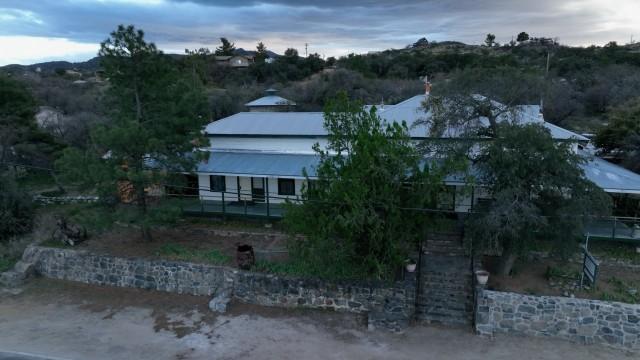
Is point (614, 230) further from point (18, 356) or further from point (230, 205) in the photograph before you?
point (18, 356)

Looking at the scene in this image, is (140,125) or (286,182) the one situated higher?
(140,125)

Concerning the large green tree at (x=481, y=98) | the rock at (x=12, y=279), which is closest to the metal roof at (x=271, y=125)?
the large green tree at (x=481, y=98)

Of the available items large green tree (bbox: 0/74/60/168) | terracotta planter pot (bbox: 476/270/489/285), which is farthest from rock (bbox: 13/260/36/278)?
terracotta planter pot (bbox: 476/270/489/285)

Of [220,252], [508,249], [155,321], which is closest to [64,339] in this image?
[155,321]

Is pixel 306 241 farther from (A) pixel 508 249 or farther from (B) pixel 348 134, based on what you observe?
(A) pixel 508 249

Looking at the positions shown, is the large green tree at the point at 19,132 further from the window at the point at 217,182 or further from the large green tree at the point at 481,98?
the large green tree at the point at 481,98

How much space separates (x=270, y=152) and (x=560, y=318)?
52.6ft

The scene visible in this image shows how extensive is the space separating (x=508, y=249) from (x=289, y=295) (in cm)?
833

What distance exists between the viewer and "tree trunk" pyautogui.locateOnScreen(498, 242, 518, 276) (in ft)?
54.5

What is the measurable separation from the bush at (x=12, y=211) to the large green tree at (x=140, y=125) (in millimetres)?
6881

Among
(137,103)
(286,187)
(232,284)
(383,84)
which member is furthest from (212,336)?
(383,84)

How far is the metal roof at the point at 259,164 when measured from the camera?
22681 mm

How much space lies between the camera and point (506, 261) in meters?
17.1

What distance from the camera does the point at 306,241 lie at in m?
16.9
